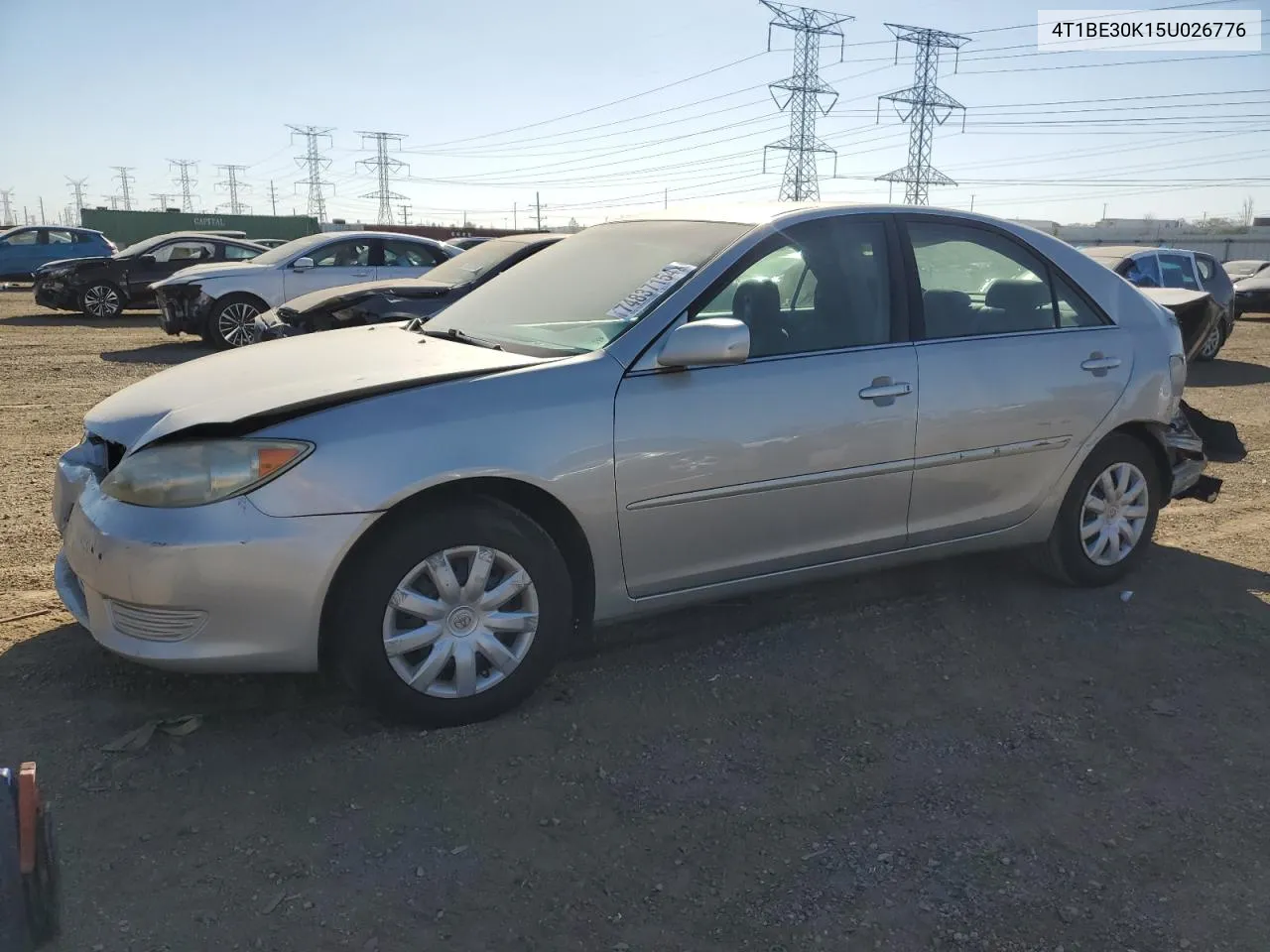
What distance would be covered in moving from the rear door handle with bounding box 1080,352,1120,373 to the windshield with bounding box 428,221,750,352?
1.68 m

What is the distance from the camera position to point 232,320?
12438mm

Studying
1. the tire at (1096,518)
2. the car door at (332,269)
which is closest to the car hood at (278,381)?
the tire at (1096,518)

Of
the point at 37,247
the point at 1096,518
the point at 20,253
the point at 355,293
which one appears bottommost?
the point at 1096,518

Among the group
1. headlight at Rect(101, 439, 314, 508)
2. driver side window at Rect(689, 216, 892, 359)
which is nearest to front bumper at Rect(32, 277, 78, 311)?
headlight at Rect(101, 439, 314, 508)

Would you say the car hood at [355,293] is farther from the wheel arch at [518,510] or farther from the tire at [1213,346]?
the tire at [1213,346]

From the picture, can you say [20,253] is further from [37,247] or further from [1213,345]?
[1213,345]

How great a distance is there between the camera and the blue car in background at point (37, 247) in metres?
22.4

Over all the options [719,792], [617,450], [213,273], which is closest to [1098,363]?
[617,450]

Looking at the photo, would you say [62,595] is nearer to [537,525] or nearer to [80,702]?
[80,702]

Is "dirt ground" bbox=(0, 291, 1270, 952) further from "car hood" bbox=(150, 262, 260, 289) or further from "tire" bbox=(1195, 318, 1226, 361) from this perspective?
"tire" bbox=(1195, 318, 1226, 361)

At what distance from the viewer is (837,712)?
3441 millimetres

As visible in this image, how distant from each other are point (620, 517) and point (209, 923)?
1622 millimetres

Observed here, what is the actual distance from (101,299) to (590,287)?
1503 centimetres

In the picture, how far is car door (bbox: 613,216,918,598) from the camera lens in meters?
3.39
